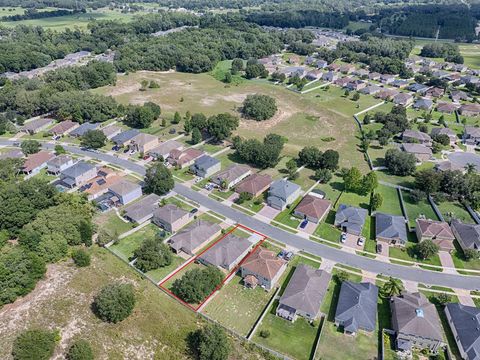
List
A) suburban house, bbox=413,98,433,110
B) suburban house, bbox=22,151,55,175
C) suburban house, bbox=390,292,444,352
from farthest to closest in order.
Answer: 1. suburban house, bbox=413,98,433,110
2. suburban house, bbox=22,151,55,175
3. suburban house, bbox=390,292,444,352

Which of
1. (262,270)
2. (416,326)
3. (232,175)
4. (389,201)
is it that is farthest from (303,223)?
(416,326)

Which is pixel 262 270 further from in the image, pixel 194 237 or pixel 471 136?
pixel 471 136

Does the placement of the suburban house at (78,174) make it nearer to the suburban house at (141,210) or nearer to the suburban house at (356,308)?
the suburban house at (141,210)

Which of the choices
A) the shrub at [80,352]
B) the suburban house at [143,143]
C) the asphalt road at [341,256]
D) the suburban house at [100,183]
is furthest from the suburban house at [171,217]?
the suburban house at [143,143]

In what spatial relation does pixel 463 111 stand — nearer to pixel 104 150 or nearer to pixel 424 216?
pixel 424 216

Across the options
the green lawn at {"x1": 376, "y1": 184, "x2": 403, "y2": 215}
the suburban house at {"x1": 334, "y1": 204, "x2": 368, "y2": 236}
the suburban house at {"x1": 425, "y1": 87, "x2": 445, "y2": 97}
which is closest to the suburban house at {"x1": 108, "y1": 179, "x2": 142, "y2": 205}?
the suburban house at {"x1": 334, "y1": 204, "x2": 368, "y2": 236}

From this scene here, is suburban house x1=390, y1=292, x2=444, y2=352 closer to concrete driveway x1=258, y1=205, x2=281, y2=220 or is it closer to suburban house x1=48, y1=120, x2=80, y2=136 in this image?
concrete driveway x1=258, y1=205, x2=281, y2=220

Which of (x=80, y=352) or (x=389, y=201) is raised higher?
(x=80, y=352)
